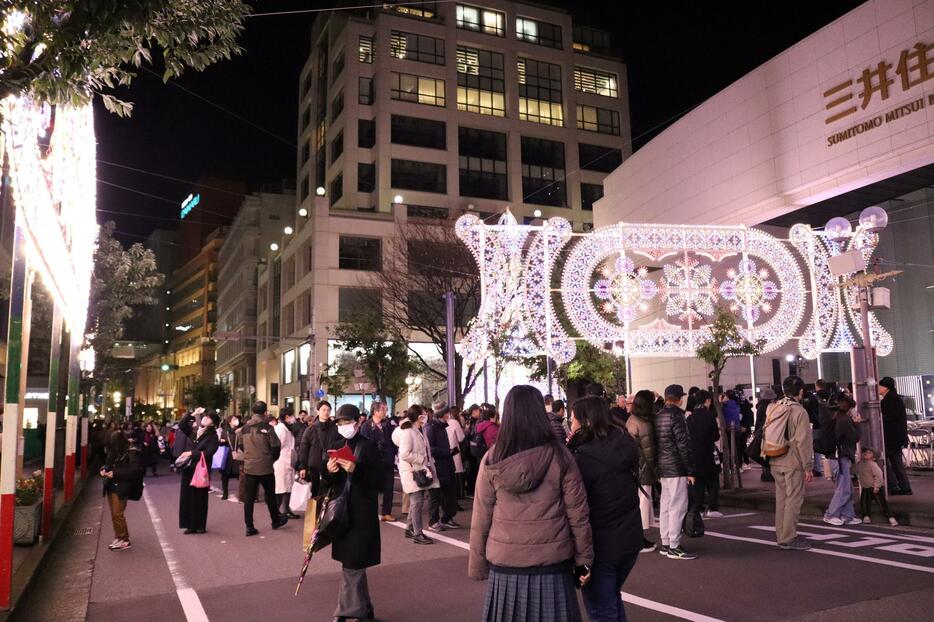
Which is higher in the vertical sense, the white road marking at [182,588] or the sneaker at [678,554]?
the sneaker at [678,554]

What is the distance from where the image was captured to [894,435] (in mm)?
12031

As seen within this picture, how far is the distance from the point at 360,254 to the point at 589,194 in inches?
787

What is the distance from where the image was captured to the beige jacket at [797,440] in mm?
8430

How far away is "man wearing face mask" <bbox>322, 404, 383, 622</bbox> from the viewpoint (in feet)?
19.4

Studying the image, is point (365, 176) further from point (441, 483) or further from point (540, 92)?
point (441, 483)

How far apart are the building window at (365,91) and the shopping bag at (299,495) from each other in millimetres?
45604

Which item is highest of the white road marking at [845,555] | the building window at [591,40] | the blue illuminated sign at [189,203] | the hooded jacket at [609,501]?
the blue illuminated sign at [189,203]

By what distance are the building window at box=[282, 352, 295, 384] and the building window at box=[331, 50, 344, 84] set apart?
20.2 m

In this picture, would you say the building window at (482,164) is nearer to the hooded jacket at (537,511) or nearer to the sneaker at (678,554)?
the sneaker at (678,554)

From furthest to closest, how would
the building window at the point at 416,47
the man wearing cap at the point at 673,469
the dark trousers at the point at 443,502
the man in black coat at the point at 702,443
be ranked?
the building window at the point at 416,47
the dark trousers at the point at 443,502
the man in black coat at the point at 702,443
the man wearing cap at the point at 673,469

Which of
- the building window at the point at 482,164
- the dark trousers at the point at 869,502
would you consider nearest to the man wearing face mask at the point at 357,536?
the dark trousers at the point at 869,502

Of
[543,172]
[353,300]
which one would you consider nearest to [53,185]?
[353,300]

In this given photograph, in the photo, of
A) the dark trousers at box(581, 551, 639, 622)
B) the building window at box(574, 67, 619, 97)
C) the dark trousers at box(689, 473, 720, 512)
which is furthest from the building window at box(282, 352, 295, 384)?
the dark trousers at box(581, 551, 639, 622)

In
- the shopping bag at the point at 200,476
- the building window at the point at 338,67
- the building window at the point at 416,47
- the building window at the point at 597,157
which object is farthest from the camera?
the building window at the point at 597,157
